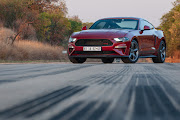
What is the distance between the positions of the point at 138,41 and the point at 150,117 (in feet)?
26.6

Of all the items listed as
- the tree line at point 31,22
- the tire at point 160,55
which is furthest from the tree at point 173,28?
the tire at point 160,55

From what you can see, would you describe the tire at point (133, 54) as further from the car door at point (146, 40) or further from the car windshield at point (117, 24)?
the car windshield at point (117, 24)

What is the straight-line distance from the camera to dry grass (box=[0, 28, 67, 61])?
1906 centimetres

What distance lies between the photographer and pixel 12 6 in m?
28.3

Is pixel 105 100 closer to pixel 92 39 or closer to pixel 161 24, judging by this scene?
pixel 92 39

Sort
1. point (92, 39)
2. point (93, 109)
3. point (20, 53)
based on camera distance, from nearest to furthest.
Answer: point (93, 109) → point (92, 39) → point (20, 53)

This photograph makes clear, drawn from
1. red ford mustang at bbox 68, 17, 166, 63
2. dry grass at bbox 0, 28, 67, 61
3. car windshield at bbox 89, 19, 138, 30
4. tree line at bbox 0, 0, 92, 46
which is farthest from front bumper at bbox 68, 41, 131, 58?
tree line at bbox 0, 0, 92, 46

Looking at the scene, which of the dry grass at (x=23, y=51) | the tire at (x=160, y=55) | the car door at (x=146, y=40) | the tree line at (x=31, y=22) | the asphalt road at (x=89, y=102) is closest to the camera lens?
the asphalt road at (x=89, y=102)

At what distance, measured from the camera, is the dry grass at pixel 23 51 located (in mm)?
19062

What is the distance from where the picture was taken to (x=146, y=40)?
10.9 metres

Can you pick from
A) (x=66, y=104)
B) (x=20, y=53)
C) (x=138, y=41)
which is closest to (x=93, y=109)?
(x=66, y=104)

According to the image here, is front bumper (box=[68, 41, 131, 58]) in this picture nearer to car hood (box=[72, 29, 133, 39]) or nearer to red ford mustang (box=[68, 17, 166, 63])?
red ford mustang (box=[68, 17, 166, 63])

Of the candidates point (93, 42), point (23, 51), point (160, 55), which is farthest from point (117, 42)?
point (23, 51)

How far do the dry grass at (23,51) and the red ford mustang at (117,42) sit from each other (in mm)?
8996
